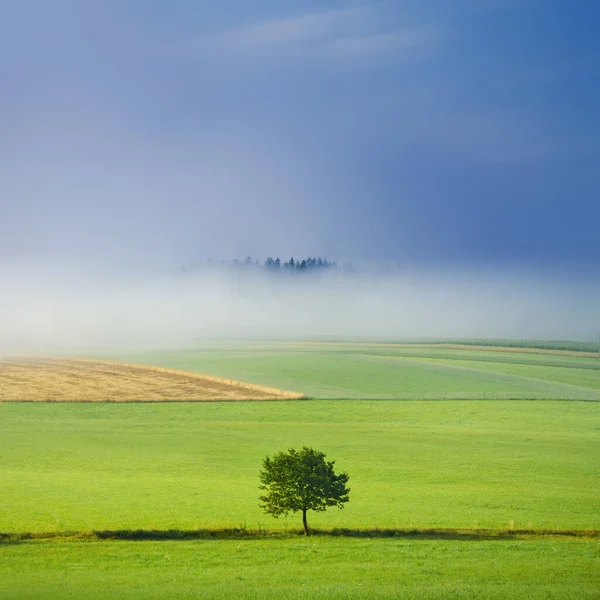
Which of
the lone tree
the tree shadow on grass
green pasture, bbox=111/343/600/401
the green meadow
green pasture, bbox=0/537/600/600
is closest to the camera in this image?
green pasture, bbox=0/537/600/600

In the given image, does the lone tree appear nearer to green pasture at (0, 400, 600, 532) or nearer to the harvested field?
green pasture at (0, 400, 600, 532)

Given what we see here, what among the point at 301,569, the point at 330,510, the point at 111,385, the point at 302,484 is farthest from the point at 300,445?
the point at 111,385

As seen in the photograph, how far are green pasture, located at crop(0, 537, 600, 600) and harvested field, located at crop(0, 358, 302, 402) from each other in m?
41.1

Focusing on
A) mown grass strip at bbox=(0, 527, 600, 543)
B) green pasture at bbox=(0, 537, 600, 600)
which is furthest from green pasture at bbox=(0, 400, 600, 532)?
green pasture at bbox=(0, 537, 600, 600)

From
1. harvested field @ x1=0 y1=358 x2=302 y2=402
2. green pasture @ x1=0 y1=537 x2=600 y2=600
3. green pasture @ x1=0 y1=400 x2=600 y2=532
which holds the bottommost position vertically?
green pasture @ x1=0 y1=537 x2=600 y2=600

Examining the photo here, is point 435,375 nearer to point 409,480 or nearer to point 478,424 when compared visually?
point 478,424

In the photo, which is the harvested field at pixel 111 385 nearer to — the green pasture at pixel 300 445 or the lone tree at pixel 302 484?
the green pasture at pixel 300 445

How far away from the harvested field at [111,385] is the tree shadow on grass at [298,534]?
3822 cm

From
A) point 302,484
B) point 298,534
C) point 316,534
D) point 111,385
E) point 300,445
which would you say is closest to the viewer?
point 316,534

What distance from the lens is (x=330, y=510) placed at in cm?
4506

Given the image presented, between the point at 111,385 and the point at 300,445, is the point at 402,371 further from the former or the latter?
the point at 300,445

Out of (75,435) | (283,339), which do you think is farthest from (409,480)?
(283,339)

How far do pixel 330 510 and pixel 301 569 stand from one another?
11.8 m

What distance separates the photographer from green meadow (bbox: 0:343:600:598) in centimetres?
3225
